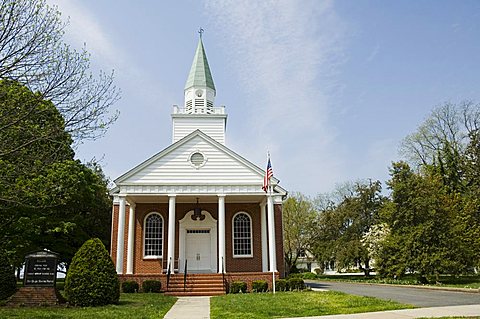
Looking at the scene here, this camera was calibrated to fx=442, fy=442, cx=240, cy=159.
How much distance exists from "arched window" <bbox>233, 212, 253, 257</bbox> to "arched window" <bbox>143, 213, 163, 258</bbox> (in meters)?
4.34

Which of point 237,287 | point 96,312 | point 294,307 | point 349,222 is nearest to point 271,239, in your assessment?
point 237,287

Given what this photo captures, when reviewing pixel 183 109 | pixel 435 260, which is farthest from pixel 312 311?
pixel 183 109

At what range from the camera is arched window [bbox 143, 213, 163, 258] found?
998 inches

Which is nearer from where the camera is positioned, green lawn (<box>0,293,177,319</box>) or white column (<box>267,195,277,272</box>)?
green lawn (<box>0,293,177,319</box>)

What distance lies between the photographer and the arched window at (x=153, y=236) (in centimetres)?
2536

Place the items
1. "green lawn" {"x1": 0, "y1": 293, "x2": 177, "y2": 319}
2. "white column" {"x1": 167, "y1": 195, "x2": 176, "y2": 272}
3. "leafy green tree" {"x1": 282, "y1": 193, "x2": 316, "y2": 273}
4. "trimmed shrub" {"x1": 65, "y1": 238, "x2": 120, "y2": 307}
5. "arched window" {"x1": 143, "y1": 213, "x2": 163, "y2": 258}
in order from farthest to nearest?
1. "leafy green tree" {"x1": 282, "y1": 193, "x2": 316, "y2": 273}
2. "arched window" {"x1": 143, "y1": 213, "x2": 163, "y2": 258}
3. "white column" {"x1": 167, "y1": 195, "x2": 176, "y2": 272}
4. "trimmed shrub" {"x1": 65, "y1": 238, "x2": 120, "y2": 307}
5. "green lawn" {"x1": 0, "y1": 293, "x2": 177, "y2": 319}

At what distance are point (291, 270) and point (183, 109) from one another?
2427cm

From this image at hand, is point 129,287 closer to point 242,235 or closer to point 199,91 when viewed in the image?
point 242,235

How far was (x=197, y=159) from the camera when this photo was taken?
24.0 m

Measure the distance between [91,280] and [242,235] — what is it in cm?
1239

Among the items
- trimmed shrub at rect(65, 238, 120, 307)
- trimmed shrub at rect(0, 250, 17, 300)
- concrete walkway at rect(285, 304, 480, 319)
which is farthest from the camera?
trimmed shrub at rect(0, 250, 17, 300)

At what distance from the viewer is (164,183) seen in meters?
23.1

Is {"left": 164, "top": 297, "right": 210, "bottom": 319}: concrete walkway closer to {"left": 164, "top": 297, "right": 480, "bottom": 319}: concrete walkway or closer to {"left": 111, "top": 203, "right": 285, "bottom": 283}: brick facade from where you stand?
{"left": 164, "top": 297, "right": 480, "bottom": 319}: concrete walkway

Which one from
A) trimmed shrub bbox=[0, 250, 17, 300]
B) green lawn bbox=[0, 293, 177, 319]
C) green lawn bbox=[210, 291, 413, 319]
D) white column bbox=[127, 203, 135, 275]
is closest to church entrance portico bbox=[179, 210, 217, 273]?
white column bbox=[127, 203, 135, 275]
